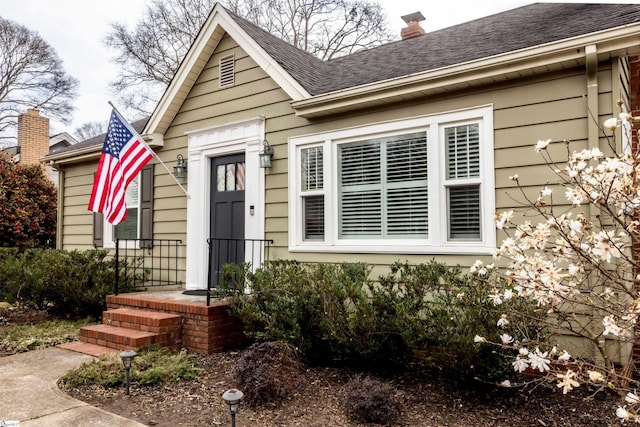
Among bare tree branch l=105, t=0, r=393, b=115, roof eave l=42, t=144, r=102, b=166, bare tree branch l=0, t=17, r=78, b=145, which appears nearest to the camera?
roof eave l=42, t=144, r=102, b=166

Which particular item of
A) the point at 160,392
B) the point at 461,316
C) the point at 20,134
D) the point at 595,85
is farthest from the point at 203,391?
the point at 20,134

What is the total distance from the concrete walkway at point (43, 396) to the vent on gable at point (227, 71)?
4.04m

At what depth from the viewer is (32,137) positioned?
16.2 meters

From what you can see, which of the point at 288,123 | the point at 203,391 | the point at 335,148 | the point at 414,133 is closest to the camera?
the point at 203,391

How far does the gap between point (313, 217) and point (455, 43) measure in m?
2.87

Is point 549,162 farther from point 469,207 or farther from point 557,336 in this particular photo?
point 557,336

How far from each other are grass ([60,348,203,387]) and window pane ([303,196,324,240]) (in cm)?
207

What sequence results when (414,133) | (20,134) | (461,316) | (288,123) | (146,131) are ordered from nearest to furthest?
(461,316)
(414,133)
(288,123)
(146,131)
(20,134)

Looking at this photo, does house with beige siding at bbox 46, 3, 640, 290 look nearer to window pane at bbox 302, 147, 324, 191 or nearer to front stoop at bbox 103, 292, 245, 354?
window pane at bbox 302, 147, 324, 191

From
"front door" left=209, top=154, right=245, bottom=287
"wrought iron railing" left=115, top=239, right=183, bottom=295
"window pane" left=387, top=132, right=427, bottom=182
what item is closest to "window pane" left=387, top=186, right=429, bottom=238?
"window pane" left=387, top=132, right=427, bottom=182

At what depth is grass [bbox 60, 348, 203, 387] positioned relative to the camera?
13.3ft

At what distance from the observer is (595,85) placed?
158 inches

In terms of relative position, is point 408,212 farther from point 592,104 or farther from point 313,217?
point 592,104

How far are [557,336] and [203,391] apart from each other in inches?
124
